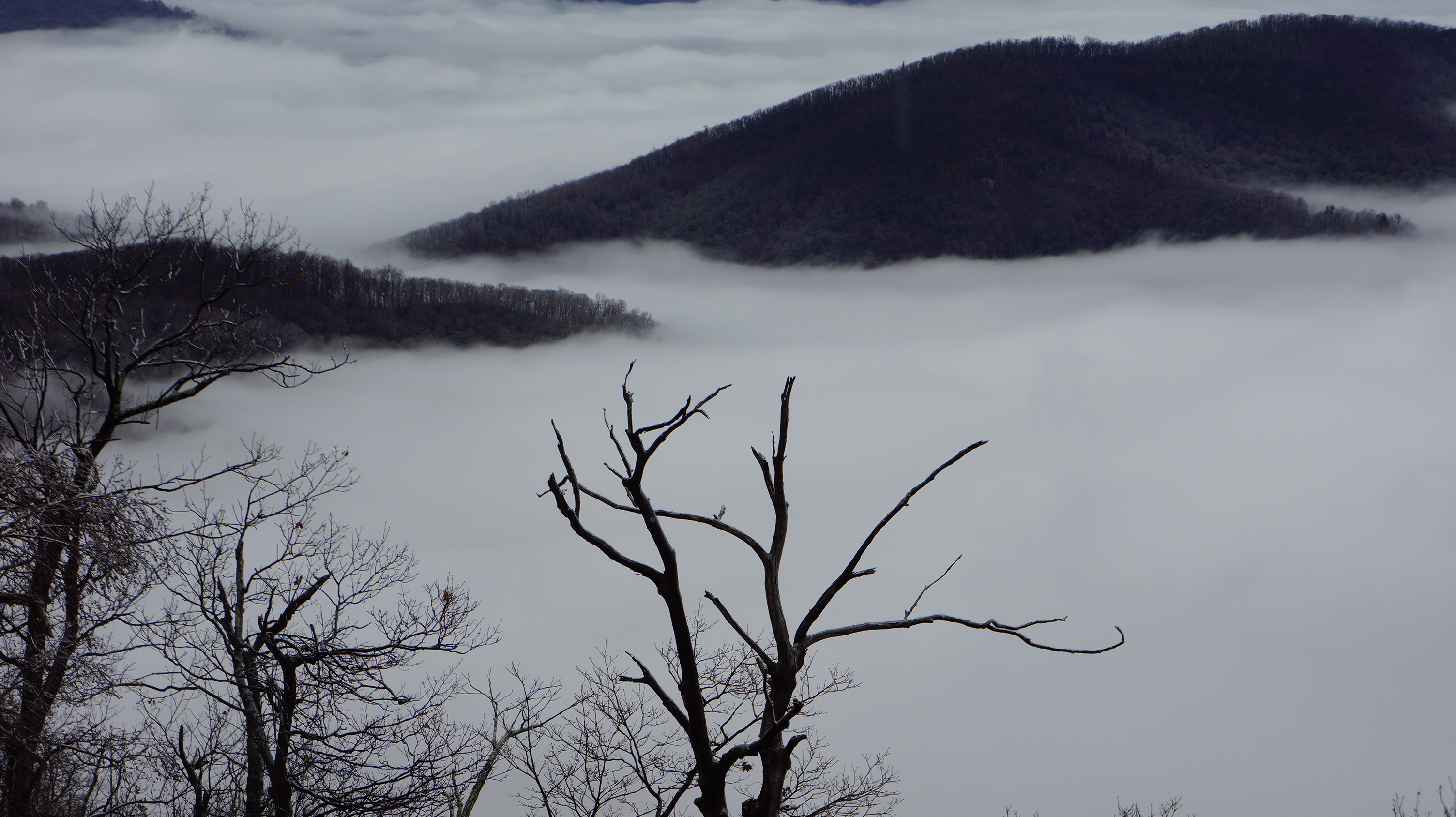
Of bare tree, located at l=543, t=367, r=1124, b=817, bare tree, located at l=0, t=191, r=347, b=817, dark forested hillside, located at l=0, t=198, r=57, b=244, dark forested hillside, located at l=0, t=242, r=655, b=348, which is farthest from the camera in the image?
dark forested hillside, located at l=0, t=198, r=57, b=244

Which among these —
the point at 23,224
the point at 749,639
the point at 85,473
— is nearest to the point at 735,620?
the point at 749,639

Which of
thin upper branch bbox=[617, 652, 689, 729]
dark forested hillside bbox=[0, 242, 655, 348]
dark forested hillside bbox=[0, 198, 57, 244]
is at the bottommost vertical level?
dark forested hillside bbox=[0, 242, 655, 348]

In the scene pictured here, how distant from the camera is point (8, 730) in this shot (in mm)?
7930

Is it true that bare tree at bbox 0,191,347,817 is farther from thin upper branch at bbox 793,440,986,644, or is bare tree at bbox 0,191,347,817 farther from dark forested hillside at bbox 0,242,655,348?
dark forested hillside at bbox 0,242,655,348

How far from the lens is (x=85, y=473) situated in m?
8.59

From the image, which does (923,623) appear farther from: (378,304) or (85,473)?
(378,304)

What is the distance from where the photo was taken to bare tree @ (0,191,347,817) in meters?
7.55

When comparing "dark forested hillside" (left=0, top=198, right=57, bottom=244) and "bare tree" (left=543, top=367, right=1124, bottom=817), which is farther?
"dark forested hillside" (left=0, top=198, right=57, bottom=244)

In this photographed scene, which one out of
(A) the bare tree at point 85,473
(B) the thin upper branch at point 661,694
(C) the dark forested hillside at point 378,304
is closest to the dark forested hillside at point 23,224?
(C) the dark forested hillside at point 378,304

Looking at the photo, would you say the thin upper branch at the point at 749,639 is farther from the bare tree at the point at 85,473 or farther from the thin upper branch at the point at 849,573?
the bare tree at the point at 85,473

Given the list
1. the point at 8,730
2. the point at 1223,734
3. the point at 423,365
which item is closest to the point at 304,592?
the point at 8,730

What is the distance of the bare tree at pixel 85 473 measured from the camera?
7547 mm

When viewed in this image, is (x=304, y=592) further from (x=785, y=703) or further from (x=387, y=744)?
(x=785, y=703)

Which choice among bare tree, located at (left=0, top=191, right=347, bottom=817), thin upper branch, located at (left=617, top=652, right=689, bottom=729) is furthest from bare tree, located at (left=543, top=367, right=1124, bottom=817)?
bare tree, located at (left=0, top=191, right=347, bottom=817)
